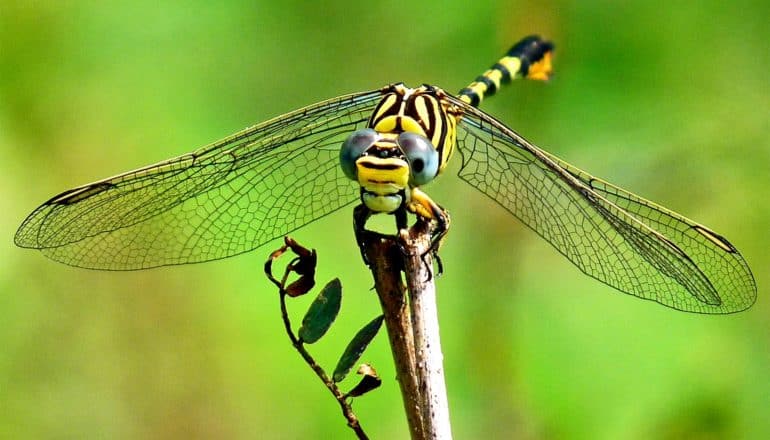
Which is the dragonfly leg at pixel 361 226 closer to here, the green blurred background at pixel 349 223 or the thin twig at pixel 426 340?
the thin twig at pixel 426 340

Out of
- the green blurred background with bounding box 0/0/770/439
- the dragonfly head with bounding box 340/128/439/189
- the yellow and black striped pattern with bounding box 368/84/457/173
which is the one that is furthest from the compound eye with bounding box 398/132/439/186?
the green blurred background with bounding box 0/0/770/439

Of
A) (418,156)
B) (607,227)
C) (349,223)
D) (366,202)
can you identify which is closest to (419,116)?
(418,156)

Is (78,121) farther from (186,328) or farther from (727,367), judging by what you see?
(727,367)

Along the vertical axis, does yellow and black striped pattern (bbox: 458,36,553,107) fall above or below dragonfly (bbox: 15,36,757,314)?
above

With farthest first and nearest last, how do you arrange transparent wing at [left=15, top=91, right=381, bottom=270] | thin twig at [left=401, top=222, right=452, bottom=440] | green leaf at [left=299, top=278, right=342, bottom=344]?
transparent wing at [left=15, top=91, right=381, bottom=270] < green leaf at [left=299, top=278, right=342, bottom=344] < thin twig at [left=401, top=222, right=452, bottom=440]

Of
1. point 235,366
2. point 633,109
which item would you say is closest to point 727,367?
point 633,109

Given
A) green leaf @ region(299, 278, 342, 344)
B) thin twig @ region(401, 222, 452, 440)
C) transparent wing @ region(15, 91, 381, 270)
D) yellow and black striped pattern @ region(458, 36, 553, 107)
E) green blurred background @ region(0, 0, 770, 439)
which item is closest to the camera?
thin twig @ region(401, 222, 452, 440)

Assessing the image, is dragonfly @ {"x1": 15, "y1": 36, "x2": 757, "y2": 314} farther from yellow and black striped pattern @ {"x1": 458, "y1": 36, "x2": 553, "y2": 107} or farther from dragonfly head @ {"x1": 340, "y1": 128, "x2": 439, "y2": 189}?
yellow and black striped pattern @ {"x1": 458, "y1": 36, "x2": 553, "y2": 107}

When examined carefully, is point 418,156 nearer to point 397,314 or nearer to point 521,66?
point 397,314
